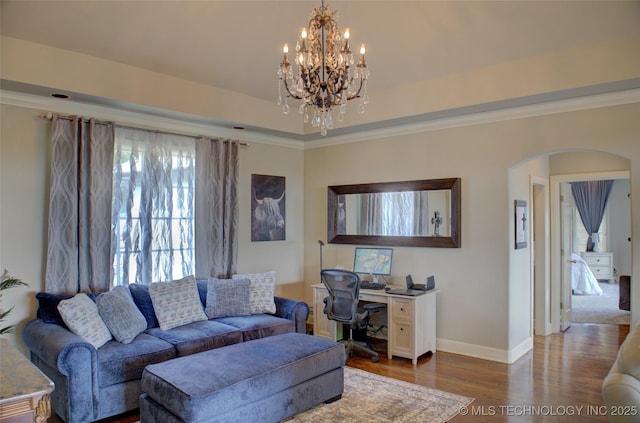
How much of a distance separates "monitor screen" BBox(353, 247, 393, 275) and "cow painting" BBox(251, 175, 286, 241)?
1175mm

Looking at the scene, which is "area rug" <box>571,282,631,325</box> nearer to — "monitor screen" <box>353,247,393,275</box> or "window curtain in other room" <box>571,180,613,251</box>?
"window curtain in other room" <box>571,180,613,251</box>

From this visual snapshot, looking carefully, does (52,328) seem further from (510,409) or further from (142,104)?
(510,409)

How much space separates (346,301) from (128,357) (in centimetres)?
216

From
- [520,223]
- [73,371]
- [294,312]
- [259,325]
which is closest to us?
[73,371]

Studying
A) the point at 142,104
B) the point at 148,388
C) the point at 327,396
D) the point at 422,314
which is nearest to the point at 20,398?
the point at 148,388

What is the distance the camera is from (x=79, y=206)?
3988 mm

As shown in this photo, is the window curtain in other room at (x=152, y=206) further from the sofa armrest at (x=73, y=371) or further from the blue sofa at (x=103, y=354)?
the sofa armrest at (x=73, y=371)

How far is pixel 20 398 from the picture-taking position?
5.80ft

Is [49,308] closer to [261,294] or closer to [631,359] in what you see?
[261,294]

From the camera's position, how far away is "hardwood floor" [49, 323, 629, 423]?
3.28 metres

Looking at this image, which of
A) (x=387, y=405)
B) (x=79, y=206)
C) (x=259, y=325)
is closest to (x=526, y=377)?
(x=387, y=405)

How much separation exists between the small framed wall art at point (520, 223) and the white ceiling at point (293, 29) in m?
1.60

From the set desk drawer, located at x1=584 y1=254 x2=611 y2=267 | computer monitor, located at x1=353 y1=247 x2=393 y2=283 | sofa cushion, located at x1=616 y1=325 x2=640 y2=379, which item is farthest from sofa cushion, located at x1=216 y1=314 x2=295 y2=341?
desk drawer, located at x1=584 y1=254 x2=611 y2=267

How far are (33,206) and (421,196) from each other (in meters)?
4.00
